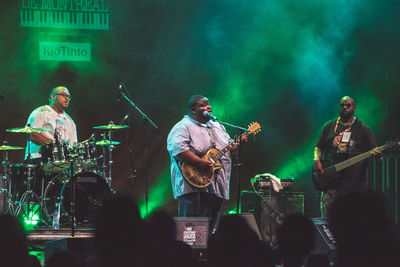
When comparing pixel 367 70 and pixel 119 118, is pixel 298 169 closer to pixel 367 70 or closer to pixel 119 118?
pixel 367 70

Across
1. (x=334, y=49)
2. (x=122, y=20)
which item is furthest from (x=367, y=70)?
(x=122, y=20)

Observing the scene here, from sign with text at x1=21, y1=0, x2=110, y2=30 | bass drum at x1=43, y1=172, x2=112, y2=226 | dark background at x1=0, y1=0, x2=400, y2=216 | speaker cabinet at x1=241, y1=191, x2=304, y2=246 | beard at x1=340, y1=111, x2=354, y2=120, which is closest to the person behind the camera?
beard at x1=340, y1=111, x2=354, y2=120

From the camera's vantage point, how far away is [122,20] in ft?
38.7

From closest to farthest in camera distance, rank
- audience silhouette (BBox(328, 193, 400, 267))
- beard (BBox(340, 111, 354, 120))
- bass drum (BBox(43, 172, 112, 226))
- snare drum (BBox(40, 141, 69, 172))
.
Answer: audience silhouette (BBox(328, 193, 400, 267)) < beard (BBox(340, 111, 354, 120)) < snare drum (BBox(40, 141, 69, 172)) < bass drum (BBox(43, 172, 112, 226))

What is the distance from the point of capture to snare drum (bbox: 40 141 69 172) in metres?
9.23

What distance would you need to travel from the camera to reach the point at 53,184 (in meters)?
9.65

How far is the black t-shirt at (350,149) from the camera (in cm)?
850

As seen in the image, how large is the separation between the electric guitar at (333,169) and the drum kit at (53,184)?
372 cm

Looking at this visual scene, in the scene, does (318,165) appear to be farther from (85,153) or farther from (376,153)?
(85,153)

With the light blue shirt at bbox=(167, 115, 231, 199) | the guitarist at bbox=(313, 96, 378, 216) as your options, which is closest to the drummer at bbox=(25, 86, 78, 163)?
the light blue shirt at bbox=(167, 115, 231, 199)

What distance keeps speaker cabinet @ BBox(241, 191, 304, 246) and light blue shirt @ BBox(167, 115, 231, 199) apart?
88.1 inches

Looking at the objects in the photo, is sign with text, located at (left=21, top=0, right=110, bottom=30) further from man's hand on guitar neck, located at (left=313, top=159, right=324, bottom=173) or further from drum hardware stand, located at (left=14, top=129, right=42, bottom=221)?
man's hand on guitar neck, located at (left=313, top=159, right=324, bottom=173)

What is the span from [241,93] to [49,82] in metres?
4.33

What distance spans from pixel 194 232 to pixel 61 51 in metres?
6.54
